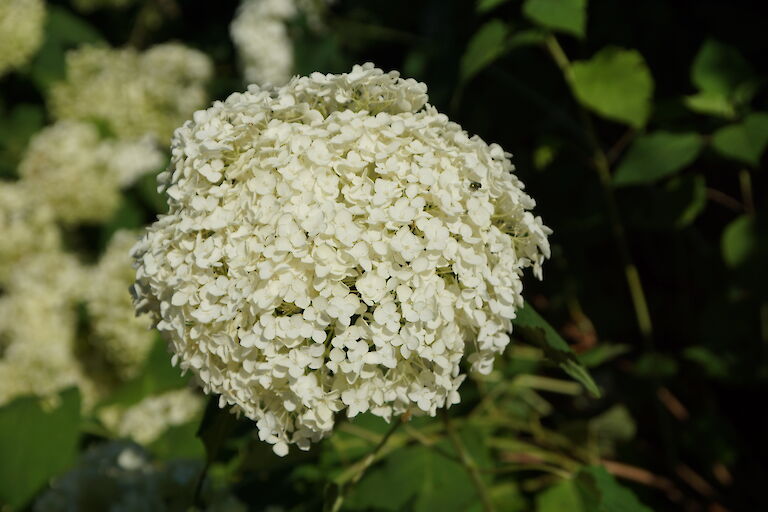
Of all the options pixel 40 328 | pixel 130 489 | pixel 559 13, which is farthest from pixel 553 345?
pixel 40 328

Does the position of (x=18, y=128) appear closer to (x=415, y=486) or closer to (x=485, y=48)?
(x=485, y=48)

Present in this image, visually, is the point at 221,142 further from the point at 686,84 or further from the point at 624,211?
the point at 686,84

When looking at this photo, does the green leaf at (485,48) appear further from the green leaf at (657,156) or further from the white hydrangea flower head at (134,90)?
the white hydrangea flower head at (134,90)

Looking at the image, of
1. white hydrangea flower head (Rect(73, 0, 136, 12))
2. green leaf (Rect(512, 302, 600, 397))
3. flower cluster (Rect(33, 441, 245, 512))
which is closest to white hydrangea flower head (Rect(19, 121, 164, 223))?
white hydrangea flower head (Rect(73, 0, 136, 12))

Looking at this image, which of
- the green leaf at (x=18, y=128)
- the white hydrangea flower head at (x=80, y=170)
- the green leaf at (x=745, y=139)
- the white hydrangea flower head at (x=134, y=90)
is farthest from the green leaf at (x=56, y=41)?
the green leaf at (x=745, y=139)

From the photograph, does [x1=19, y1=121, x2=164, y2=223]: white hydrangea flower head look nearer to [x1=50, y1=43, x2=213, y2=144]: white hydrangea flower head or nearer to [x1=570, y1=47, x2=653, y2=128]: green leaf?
[x1=50, y1=43, x2=213, y2=144]: white hydrangea flower head
